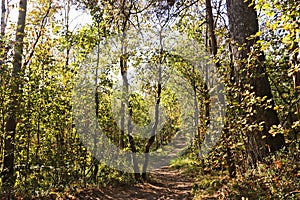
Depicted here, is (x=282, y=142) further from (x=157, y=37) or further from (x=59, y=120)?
(x=157, y=37)

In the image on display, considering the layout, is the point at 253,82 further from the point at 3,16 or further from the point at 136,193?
the point at 3,16

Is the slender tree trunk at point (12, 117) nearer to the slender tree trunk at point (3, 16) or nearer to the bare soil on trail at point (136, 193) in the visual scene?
the bare soil on trail at point (136, 193)

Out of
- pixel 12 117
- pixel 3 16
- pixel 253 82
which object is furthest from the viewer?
pixel 3 16

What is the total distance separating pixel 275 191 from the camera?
13.0 ft

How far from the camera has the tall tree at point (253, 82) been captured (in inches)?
203

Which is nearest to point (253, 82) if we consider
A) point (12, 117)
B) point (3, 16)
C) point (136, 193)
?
point (12, 117)

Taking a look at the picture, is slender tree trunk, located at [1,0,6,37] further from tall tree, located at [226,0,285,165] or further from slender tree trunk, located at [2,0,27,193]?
tall tree, located at [226,0,285,165]

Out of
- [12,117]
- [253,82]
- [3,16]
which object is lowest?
[12,117]

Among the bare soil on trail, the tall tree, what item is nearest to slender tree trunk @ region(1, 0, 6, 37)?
the bare soil on trail

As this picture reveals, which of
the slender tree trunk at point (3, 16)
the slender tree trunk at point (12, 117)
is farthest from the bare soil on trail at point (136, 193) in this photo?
the slender tree trunk at point (3, 16)

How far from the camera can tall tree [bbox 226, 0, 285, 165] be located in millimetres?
5148

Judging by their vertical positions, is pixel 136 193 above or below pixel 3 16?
below

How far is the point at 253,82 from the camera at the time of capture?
5367 mm

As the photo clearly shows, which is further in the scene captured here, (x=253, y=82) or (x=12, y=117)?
(x=12, y=117)
